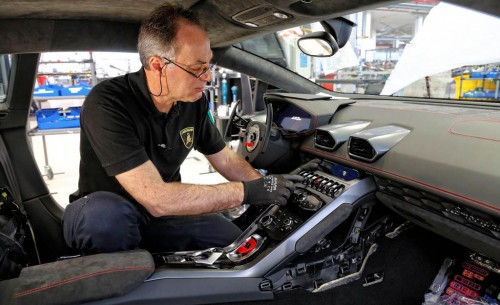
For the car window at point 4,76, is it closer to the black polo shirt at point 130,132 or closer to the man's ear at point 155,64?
the black polo shirt at point 130,132

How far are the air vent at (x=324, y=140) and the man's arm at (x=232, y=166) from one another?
1.26ft

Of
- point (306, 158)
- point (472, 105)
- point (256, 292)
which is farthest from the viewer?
point (306, 158)

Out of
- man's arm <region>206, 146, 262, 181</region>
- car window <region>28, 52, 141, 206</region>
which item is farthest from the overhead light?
car window <region>28, 52, 141, 206</region>

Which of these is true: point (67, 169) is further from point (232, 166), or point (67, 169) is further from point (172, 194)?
point (172, 194)

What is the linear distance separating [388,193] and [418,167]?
9.8 inches

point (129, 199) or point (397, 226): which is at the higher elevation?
point (129, 199)

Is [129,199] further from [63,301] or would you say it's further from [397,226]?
[397,226]

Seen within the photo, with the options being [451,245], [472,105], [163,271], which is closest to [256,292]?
[163,271]

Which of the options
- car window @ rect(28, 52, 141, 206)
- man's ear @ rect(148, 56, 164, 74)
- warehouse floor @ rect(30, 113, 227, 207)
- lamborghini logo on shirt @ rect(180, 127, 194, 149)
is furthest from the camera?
car window @ rect(28, 52, 141, 206)

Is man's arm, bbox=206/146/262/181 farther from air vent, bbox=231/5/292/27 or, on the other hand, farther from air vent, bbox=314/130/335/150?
air vent, bbox=231/5/292/27

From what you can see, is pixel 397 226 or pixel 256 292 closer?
pixel 256 292

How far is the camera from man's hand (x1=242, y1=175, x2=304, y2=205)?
1712 millimetres

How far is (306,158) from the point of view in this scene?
2150 millimetres

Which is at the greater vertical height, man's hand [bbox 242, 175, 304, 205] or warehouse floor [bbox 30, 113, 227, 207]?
man's hand [bbox 242, 175, 304, 205]
